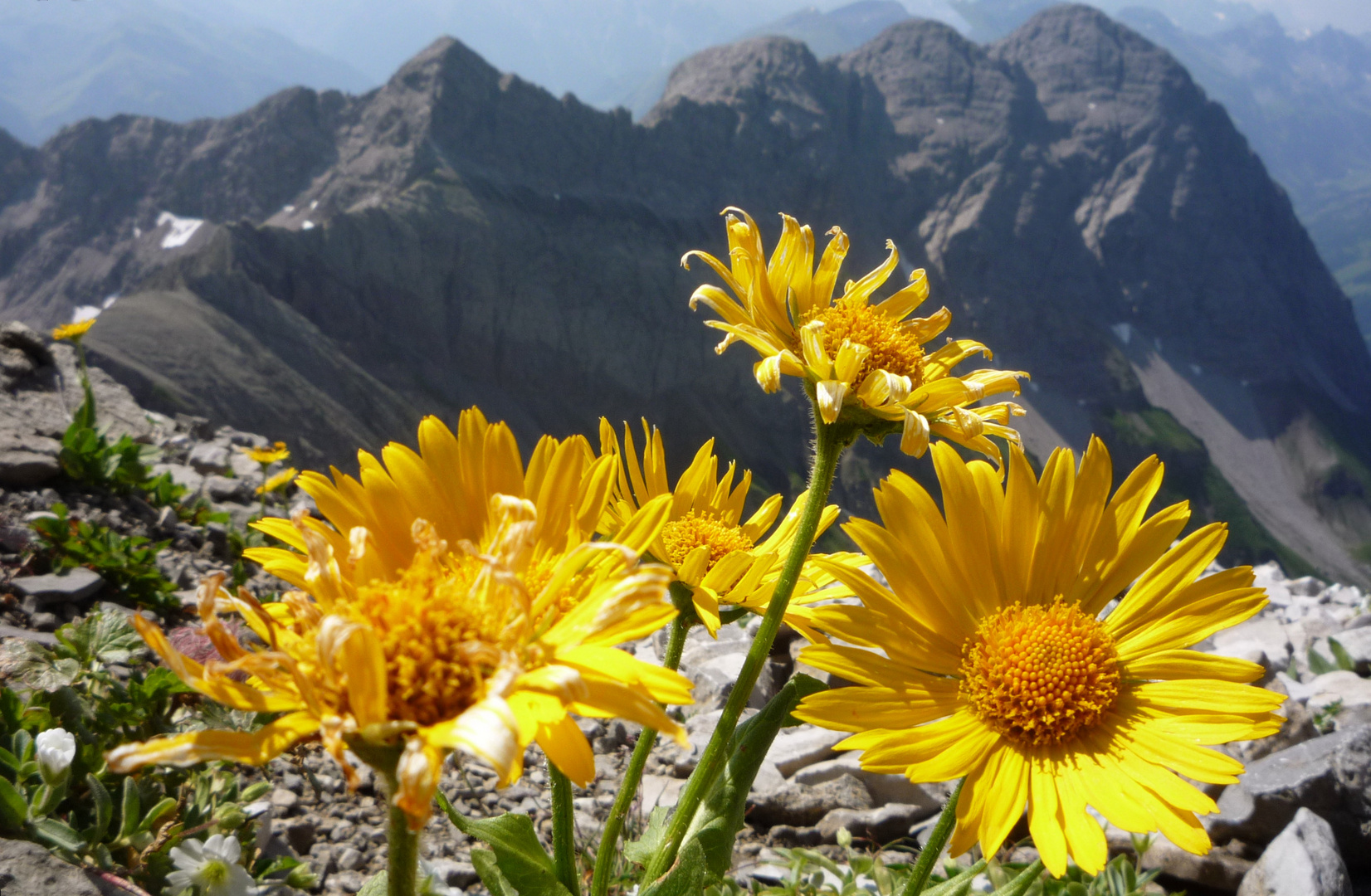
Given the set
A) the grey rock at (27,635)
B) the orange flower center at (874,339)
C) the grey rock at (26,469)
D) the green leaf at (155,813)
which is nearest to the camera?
the orange flower center at (874,339)

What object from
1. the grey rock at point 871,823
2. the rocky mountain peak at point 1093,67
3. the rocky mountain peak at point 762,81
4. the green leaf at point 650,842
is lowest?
the grey rock at point 871,823

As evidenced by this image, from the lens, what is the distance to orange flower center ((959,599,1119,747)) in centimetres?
186

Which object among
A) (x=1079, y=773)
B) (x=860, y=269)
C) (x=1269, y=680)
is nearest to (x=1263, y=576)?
(x=1269, y=680)

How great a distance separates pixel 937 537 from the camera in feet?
6.52

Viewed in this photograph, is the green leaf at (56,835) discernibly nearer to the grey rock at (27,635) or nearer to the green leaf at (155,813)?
the green leaf at (155,813)

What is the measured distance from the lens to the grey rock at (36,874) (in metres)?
2.25

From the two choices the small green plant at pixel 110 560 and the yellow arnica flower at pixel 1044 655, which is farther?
the small green plant at pixel 110 560

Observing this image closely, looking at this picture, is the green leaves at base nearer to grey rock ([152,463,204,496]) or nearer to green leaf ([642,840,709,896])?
green leaf ([642,840,709,896])

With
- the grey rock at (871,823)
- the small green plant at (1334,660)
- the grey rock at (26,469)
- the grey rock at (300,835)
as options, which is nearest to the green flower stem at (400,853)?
the grey rock at (300,835)

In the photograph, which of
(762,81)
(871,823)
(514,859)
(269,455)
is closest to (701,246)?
(762,81)

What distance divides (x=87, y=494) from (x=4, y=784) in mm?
4855

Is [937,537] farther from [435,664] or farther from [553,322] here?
[553,322]

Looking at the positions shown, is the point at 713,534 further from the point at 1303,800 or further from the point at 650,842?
the point at 1303,800

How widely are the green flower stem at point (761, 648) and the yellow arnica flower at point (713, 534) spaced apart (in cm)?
13
